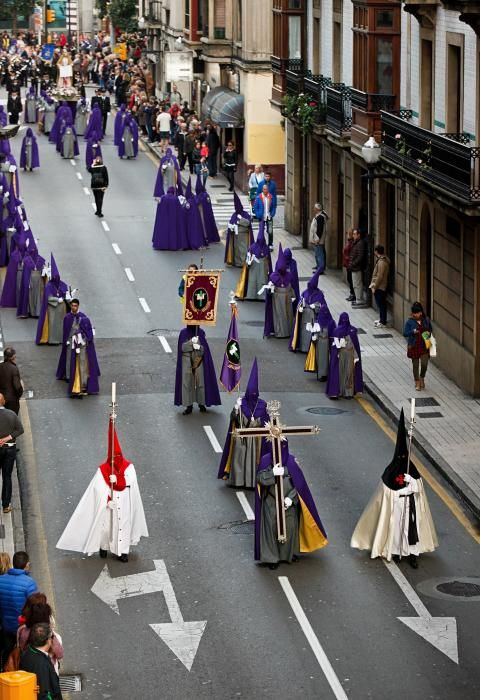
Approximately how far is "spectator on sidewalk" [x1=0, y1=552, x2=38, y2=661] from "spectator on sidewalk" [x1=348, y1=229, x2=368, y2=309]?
1945 centimetres

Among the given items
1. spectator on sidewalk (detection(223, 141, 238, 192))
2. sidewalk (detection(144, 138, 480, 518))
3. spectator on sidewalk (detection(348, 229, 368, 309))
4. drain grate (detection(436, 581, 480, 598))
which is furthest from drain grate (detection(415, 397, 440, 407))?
spectator on sidewalk (detection(223, 141, 238, 192))

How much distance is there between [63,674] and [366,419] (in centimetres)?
1087

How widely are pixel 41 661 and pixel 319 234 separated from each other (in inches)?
977

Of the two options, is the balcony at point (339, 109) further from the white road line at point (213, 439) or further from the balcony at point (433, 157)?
the white road line at point (213, 439)

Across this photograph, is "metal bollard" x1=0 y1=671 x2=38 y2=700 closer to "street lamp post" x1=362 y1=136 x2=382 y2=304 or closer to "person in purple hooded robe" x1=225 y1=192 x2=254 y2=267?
"street lamp post" x1=362 y1=136 x2=382 y2=304

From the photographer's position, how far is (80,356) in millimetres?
28750

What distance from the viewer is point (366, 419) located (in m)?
27.6

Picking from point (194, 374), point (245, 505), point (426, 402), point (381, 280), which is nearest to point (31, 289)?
point (381, 280)

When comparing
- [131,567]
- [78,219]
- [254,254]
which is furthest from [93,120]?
[131,567]

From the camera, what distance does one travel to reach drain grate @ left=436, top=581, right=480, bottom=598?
1981 cm

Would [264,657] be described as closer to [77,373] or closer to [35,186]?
[77,373]

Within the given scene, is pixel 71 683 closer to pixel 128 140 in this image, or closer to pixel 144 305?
pixel 144 305

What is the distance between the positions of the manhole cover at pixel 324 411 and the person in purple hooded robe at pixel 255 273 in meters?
8.72

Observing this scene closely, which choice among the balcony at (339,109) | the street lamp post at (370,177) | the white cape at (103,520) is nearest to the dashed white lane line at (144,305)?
the street lamp post at (370,177)
